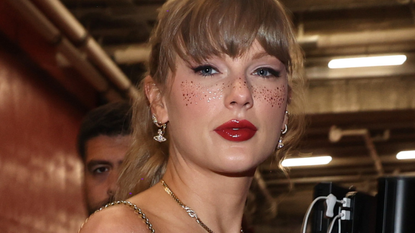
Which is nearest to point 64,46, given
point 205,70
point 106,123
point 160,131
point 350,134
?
point 106,123

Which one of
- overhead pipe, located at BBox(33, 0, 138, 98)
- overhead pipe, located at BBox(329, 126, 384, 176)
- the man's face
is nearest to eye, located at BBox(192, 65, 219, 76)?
the man's face

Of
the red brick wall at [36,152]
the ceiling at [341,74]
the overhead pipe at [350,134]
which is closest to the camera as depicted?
the red brick wall at [36,152]

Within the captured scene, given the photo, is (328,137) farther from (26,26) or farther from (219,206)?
(219,206)

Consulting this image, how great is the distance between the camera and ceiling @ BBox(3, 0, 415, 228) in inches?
165

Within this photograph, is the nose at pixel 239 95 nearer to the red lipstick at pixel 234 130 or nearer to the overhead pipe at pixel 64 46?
the red lipstick at pixel 234 130

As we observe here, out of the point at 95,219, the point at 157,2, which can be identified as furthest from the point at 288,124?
the point at 157,2

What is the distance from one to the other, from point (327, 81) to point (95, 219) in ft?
12.8

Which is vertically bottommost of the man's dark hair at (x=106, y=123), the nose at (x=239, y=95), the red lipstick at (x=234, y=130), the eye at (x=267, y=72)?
the red lipstick at (x=234, y=130)

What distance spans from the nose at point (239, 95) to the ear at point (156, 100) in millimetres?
182

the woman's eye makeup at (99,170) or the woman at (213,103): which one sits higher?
the woman's eye makeup at (99,170)

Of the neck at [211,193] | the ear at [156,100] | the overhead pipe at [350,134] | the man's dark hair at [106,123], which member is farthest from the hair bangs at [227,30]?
the overhead pipe at [350,134]

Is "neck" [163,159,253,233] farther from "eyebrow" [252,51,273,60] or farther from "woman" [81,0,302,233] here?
"eyebrow" [252,51,273,60]

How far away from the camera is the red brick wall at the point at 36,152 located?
11.8 feet

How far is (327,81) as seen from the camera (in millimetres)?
4816
